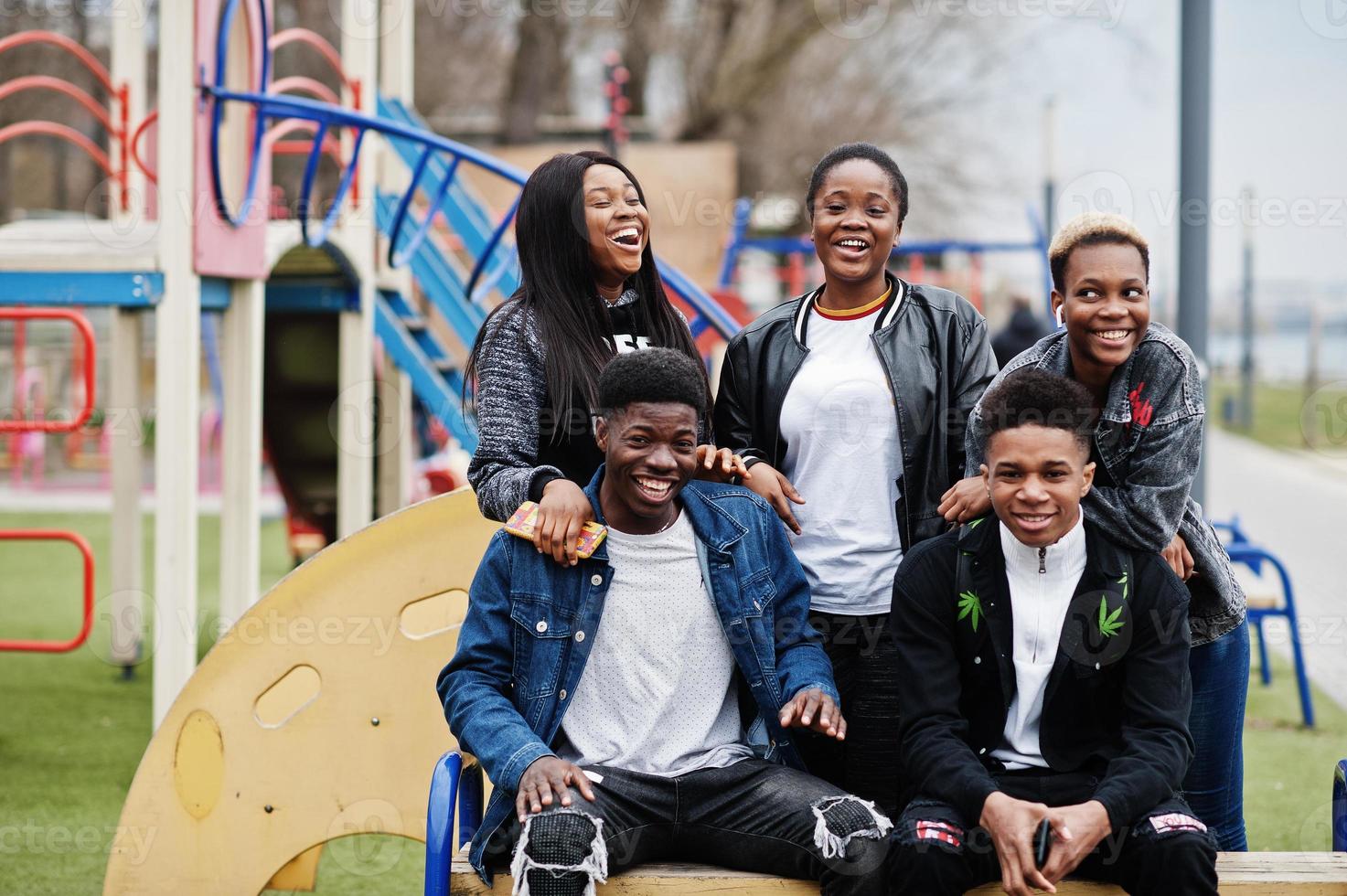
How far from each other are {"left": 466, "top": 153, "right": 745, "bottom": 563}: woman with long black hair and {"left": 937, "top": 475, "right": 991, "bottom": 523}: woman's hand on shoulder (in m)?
0.41

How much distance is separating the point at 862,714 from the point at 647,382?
2.79 ft

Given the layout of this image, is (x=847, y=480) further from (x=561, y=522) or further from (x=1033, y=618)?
(x=561, y=522)

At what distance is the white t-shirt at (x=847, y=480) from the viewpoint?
2.91m

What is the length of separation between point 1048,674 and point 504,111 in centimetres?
1895

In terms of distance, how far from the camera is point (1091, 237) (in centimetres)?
272

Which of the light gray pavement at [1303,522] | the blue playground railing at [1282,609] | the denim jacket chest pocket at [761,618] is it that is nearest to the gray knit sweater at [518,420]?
the denim jacket chest pocket at [761,618]

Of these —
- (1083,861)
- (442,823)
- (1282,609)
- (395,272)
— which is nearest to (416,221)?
(395,272)

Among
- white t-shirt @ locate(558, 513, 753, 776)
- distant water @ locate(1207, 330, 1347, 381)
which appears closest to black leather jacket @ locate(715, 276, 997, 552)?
white t-shirt @ locate(558, 513, 753, 776)

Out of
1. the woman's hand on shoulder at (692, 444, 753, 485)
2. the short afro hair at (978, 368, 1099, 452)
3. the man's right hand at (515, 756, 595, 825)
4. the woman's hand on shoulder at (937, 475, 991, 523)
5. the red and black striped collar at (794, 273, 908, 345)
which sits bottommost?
the man's right hand at (515, 756, 595, 825)

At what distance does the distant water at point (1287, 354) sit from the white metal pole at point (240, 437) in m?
16.3

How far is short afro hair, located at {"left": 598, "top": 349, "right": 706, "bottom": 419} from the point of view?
269 centimetres

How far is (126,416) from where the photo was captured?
679 centimetres

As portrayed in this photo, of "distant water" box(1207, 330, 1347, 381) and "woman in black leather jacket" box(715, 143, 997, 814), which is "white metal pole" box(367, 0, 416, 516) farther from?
"distant water" box(1207, 330, 1347, 381)

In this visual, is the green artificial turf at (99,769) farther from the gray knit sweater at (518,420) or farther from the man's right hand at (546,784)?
→ the man's right hand at (546,784)
